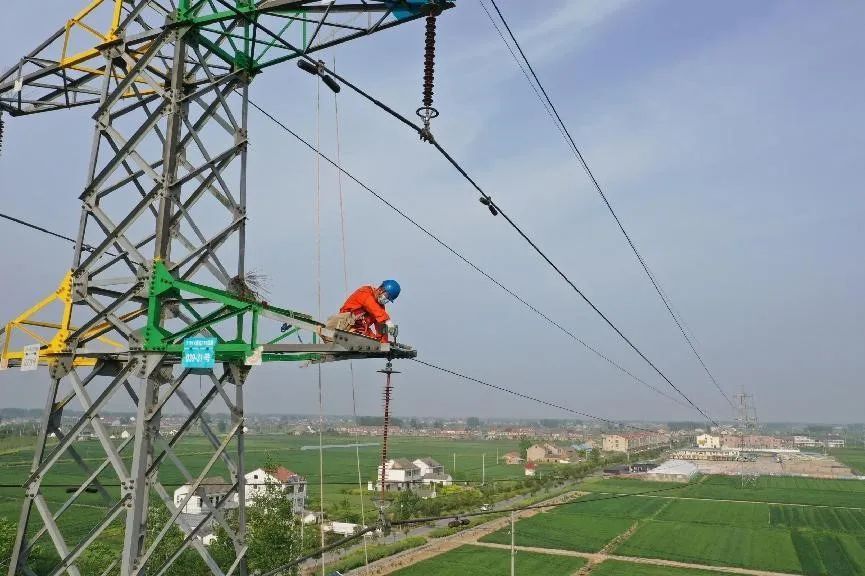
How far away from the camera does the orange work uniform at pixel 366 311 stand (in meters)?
7.98

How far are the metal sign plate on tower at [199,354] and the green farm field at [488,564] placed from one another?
40.0 metres

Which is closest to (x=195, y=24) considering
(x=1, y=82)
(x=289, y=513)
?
(x=1, y=82)

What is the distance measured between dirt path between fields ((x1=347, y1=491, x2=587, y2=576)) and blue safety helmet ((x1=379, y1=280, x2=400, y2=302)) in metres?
31.1

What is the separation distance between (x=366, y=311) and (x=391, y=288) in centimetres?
52

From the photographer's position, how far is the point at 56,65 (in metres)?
10.2

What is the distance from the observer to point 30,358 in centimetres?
830

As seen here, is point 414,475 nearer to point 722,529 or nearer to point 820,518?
point 722,529

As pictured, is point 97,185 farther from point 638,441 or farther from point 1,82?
point 638,441

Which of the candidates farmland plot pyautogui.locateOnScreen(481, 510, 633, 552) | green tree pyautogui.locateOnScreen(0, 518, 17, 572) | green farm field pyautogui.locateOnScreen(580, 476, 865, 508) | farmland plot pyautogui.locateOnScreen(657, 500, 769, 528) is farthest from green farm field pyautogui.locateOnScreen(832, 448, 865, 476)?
green tree pyautogui.locateOnScreen(0, 518, 17, 572)

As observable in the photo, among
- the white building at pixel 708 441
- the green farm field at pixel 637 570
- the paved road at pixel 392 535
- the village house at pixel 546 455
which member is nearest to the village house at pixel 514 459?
the village house at pixel 546 455

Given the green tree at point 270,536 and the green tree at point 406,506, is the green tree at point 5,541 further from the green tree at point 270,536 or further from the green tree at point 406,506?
the green tree at point 406,506

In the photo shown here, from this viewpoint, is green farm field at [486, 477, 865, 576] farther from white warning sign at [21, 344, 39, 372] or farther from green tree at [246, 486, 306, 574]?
white warning sign at [21, 344, 39, 372]

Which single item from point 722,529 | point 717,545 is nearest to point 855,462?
point 722,529

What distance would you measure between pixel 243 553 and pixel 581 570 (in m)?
43.5
